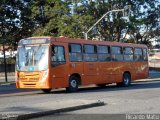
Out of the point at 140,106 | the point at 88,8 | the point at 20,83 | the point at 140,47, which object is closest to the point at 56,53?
the point at 20,83

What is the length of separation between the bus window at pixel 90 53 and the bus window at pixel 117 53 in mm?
2368

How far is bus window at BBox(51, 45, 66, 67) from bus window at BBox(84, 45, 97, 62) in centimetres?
226

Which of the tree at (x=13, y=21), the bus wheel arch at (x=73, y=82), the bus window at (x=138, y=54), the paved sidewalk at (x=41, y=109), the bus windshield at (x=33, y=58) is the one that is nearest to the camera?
the paved sidewalk at (x=41, y=109)

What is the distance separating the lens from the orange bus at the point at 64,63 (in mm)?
23250

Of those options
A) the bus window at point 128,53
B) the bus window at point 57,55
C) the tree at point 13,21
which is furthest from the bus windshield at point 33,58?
the tree at point 13,21

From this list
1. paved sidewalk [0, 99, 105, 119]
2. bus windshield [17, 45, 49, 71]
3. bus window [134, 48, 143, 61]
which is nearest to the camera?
paved sidewalk [0, 99, 105, 119]

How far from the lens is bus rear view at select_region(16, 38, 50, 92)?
23.2 m

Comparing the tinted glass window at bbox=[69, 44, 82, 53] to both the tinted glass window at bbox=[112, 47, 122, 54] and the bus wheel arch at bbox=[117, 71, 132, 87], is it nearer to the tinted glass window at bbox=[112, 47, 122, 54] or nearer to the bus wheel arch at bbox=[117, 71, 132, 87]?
the tinted glass window at bbox=[112, 47, 122, 54]

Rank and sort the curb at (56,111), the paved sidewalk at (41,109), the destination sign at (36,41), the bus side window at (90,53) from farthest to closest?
the bus side window at (90,53), the destination sign at (36,41), the paved sidewalk at (41,109), the curb at (56,111)

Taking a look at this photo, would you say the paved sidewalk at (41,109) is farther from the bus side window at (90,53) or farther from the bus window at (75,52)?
the bus side window at (90,53)

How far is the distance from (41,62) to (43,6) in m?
34.7

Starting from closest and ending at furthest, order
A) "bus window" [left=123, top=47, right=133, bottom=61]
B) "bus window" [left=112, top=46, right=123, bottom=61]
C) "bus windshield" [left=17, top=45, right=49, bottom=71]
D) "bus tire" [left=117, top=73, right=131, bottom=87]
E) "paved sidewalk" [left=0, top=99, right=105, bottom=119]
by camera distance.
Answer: "paved sidewalk" [left=0, top=99, right=105, bottom=119]
"bus windshield" [left=17, top=45, right=49, bottom=71]
"bus window" [left=112, top=46, right=123, bottom=61]
"bus tire" [left=117, top=73, right=131, bottom=87]
"bus window" [left=123, top=47, right=133, bottom=61]

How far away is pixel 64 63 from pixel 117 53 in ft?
20.9

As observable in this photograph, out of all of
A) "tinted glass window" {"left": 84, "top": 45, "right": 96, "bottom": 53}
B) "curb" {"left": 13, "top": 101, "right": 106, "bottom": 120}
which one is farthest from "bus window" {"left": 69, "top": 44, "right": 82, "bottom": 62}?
"curb" {"left": 13, "top": 101, "right": 106, "bottom": 120}
